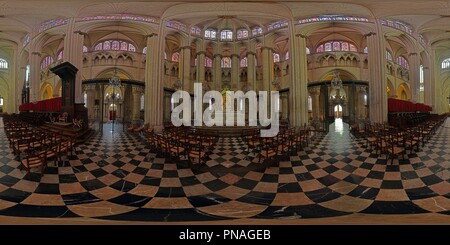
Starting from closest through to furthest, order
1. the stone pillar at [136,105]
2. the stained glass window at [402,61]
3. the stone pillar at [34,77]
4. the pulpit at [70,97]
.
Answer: the pulpit at [70,97]
the stone pillar at [34,77]
the stone pillar at [136,105]
the stained glass window at [402,61]

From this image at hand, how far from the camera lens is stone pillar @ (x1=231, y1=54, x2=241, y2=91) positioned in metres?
13.4

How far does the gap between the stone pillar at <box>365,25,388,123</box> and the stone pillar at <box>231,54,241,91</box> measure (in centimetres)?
774

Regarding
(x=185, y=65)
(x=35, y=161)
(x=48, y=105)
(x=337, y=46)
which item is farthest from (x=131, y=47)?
(x=337, y=46)

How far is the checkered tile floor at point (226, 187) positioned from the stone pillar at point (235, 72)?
A: 1068 cm

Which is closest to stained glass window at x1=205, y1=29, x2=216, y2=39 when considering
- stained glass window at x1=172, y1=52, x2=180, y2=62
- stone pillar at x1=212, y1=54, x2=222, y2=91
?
stone pillar at x1=212, y1=54, x2=222, y2=91

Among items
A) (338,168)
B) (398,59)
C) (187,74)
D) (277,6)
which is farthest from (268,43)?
(398,59)

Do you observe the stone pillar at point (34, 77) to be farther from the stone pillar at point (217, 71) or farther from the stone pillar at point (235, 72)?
the stone pillar at point (235, 72)

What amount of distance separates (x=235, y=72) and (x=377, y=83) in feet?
28.1

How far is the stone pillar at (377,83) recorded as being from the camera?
7266mm

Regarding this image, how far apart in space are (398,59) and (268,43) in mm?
12415

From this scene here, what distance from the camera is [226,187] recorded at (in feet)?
7.20

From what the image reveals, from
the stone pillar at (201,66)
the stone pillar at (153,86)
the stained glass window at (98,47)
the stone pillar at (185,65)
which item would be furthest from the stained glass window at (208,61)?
the stained glass window at (98,47)

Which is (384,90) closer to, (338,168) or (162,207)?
(338,168)
